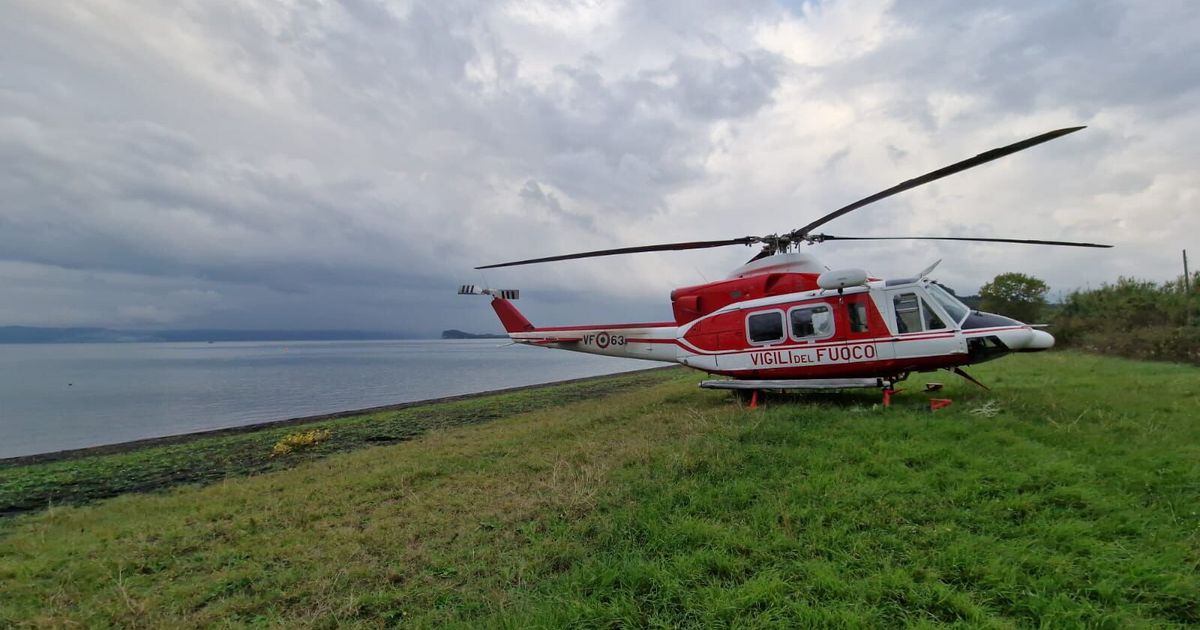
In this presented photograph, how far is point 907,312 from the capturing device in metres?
8.83

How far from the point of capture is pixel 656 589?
11.2ft

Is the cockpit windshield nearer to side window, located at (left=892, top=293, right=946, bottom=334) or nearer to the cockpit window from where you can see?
side window, located at (left=892, top=293, right=946, bottom=334)

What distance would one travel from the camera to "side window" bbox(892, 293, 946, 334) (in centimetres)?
866

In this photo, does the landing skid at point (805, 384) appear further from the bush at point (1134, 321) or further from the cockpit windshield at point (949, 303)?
the bush at point (1134, 321)

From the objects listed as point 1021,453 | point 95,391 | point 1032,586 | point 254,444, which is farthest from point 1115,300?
point 95,391

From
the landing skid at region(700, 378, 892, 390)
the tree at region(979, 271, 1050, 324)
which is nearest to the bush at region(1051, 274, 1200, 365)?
the tree at region(979, 271, 1050, 324)

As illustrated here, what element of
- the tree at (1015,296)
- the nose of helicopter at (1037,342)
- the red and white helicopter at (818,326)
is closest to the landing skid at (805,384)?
the red and white helicopter at (818,326)

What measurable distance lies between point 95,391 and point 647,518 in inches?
1903

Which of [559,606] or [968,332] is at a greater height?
[968,332]

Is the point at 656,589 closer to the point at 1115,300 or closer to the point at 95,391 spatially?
the point at 1115,300

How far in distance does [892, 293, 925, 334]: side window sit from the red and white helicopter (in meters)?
0.02

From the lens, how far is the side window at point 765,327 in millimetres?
9891

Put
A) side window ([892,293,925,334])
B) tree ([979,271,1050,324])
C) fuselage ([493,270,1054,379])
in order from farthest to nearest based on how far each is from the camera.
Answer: tree ([979,271,1050,324]) < side window ([892,293,925,334]) < fuselage ([493,270,1054,379])

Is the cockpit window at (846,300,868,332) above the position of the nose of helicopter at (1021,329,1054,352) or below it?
above
